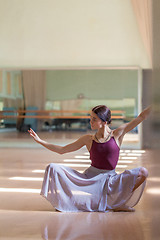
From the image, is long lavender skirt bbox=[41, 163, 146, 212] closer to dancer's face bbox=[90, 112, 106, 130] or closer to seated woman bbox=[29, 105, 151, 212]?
seated woman bbox=[29, 105, 151, 212]

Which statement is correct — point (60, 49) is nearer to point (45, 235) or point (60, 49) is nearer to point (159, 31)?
point (45, 235)

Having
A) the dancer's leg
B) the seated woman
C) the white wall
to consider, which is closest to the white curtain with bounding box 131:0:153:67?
the seated woman

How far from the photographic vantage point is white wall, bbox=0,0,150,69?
32.1ft

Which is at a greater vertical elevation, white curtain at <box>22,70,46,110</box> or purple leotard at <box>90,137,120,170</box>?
white curtain at <box>22,70,46,110</box>

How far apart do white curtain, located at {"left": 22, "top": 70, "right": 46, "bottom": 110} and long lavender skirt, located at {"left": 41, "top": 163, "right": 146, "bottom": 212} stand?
24.2ft

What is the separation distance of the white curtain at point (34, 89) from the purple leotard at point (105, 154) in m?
7.38

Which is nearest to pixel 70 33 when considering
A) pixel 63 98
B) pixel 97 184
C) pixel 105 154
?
pixel 63 98

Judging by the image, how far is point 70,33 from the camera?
9.95 m

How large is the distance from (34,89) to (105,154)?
24.8 feet

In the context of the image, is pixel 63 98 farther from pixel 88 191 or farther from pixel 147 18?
pixel 147 18

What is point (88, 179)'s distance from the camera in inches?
124

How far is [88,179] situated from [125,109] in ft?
23.2

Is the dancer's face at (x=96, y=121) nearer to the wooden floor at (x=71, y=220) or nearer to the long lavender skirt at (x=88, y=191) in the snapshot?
the long lavender skirt at (x=88, y=191)

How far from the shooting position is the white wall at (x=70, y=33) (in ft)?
32.1
